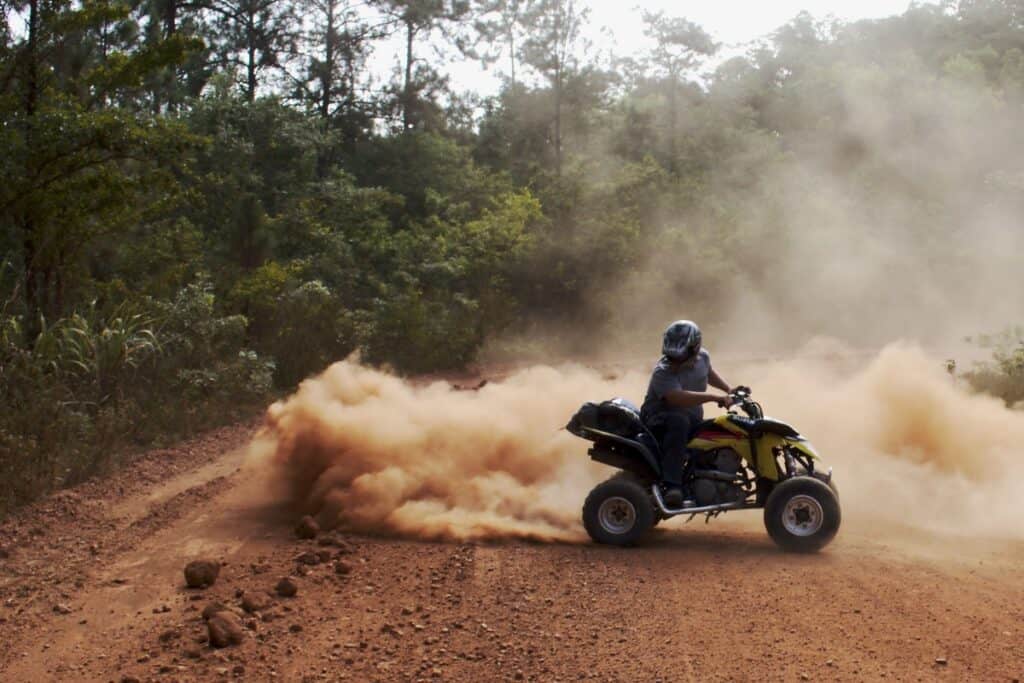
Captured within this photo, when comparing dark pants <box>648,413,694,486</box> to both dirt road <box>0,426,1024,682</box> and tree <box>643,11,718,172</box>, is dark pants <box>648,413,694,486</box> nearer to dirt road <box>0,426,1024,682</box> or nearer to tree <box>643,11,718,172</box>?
dirt road <box>0,426,1024,682</box>

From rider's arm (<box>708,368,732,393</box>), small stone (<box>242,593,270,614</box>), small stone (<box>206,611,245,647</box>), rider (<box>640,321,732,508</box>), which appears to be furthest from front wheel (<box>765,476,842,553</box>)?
small stone (<box>206,611,245,647</box>)

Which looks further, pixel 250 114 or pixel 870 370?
pixel 250 114

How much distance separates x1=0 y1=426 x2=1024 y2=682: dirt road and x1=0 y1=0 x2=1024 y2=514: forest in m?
2.63

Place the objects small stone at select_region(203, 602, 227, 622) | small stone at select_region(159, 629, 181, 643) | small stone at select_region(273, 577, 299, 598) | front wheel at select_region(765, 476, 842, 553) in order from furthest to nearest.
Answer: front wheel at select_region(765, 476, 842, 553) → small stone at select_region(273, 577, 299, 598) → small stone at select_region(203, 602, 227, 622) → small stone at select_region(159, 629, 181, 643)

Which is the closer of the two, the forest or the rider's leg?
the rider's leg

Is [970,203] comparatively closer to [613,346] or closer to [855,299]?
[855,299]

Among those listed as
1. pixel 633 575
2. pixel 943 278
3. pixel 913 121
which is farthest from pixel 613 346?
pixel 633 575

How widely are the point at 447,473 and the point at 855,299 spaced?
20.8 meters

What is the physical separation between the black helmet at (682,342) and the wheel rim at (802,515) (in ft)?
4.39

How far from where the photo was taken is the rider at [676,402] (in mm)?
7809

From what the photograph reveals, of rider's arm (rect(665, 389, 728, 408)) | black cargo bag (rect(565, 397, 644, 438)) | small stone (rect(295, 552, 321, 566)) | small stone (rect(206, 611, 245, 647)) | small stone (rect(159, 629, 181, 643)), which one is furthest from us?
black cargo bag (rect(565, 397, 644, 438))

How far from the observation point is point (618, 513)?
25.6 ft

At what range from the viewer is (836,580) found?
22.2ft

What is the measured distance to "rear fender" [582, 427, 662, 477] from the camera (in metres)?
7.91
